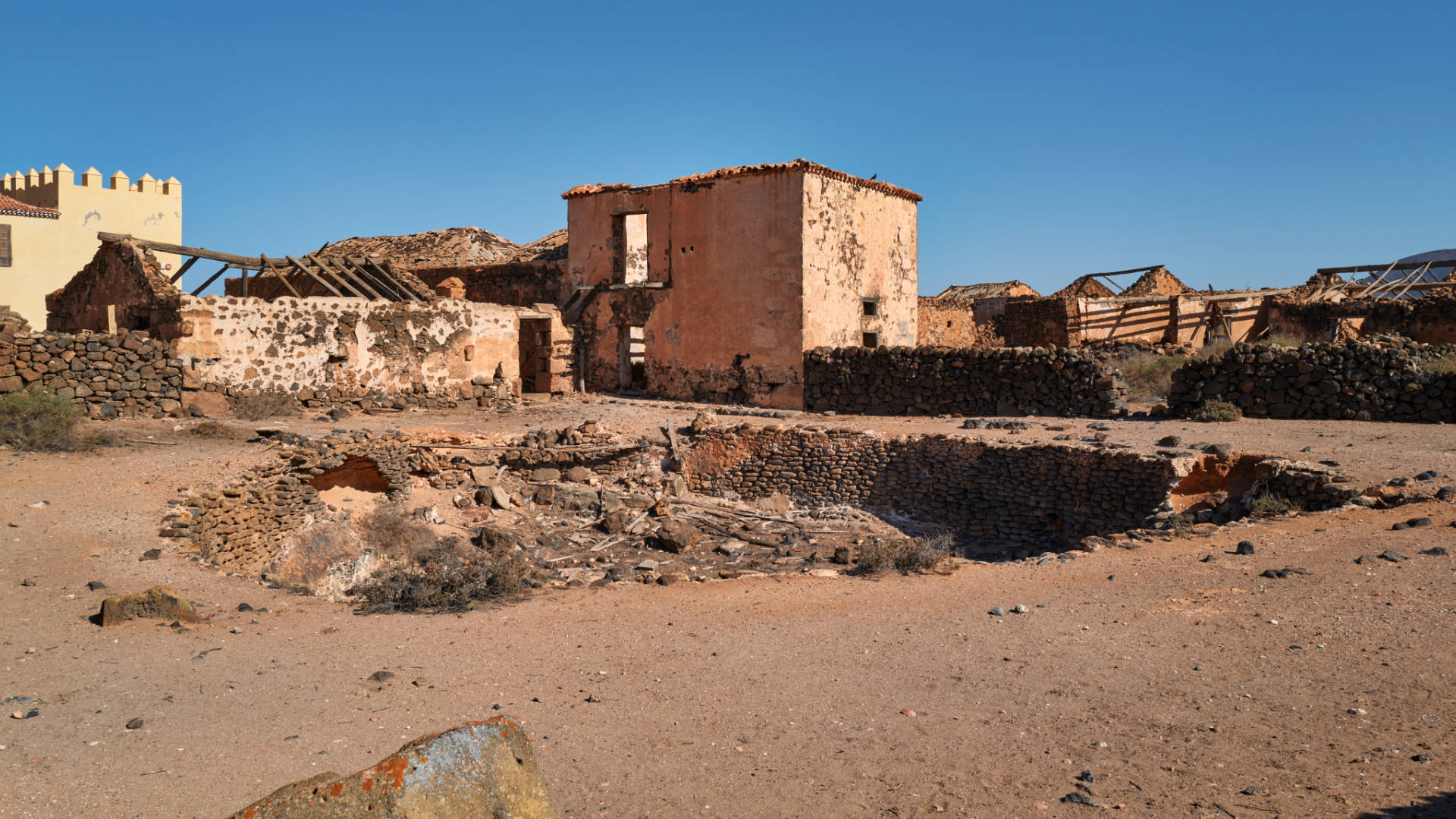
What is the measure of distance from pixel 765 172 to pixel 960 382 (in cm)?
653

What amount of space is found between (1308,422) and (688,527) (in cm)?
1021

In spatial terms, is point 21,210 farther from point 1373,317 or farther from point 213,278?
point 1373,317

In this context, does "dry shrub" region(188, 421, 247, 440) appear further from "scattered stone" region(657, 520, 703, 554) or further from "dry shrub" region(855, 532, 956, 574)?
"dry shrub" region(855, 532, 956, 574)

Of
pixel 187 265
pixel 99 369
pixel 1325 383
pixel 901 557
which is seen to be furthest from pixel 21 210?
pixel 1325 383

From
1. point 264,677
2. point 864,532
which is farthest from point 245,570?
point 864,532

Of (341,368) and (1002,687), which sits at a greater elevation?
(341,368)

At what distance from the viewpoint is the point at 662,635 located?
25.7ft

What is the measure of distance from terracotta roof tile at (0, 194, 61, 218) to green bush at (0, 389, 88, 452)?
22.3m

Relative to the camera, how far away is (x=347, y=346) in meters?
17.5

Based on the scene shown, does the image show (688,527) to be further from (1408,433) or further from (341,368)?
(1408,433)

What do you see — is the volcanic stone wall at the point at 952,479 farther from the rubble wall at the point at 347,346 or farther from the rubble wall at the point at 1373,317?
the rubble wall at the point at 1373,317

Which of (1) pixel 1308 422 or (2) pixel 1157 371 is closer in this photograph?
(1) pixel 1308 422

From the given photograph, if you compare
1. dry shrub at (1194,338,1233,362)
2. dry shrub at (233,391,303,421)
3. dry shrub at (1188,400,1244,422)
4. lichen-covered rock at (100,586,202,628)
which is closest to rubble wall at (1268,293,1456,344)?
dry shrub at (1194,338,1233,362)

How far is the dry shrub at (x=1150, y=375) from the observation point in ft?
64.0
